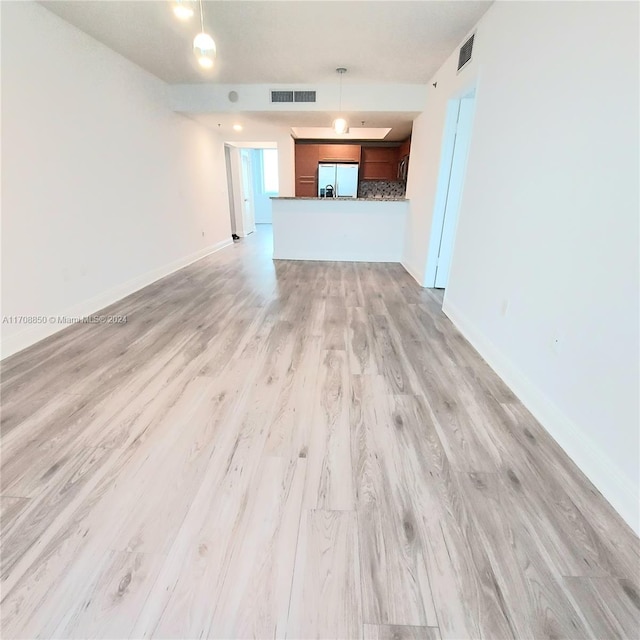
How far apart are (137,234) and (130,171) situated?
69cm

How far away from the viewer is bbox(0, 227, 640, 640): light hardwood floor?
902 mm

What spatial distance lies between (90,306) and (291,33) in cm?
313

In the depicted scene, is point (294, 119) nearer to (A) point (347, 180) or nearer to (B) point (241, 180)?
(A) point (347, 180)

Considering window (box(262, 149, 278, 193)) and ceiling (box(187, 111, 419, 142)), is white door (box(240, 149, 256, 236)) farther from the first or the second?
window (box(262, 149, 278, 193))

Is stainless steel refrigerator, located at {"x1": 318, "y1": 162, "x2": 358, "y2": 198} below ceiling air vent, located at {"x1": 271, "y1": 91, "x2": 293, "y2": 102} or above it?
below

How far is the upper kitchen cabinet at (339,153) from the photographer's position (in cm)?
711

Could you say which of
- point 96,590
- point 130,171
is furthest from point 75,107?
point 96,590

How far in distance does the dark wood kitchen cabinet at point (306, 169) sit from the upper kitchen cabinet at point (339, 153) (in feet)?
0.42

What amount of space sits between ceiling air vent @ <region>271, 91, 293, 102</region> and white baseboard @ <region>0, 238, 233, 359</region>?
8.63ft

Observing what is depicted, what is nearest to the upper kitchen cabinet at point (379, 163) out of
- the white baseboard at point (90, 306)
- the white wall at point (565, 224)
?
the white baseboard at point (90, 306)

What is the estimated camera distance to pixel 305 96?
4359 mm

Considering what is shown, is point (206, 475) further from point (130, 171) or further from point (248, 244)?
point (248, 244)

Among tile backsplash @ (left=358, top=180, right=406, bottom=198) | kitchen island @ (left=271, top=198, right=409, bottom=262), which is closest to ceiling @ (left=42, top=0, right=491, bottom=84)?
kitchen island @ (left=271, top=198, right=409, bottom=262)

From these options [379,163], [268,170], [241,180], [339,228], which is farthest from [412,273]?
[268,170]
